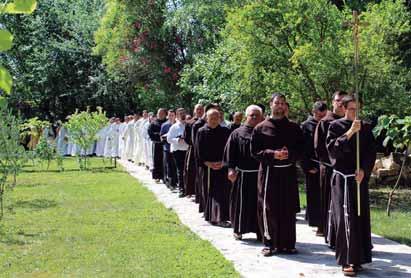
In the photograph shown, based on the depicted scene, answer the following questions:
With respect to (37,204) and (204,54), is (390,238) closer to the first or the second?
(37,204)

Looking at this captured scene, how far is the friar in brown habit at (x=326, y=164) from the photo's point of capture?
7645mm

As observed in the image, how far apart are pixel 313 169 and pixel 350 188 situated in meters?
2.59

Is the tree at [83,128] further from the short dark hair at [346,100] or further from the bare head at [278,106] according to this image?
the short dark hair at [346,100]

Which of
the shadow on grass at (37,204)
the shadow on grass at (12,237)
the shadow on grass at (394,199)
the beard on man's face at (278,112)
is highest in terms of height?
the beard on man's face at (278,112)

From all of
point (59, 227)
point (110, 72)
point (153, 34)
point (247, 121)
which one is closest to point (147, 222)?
point (59, 227)

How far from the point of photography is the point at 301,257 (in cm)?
759

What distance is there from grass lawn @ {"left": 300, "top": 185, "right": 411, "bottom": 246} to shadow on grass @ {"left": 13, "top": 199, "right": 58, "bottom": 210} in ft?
17.0

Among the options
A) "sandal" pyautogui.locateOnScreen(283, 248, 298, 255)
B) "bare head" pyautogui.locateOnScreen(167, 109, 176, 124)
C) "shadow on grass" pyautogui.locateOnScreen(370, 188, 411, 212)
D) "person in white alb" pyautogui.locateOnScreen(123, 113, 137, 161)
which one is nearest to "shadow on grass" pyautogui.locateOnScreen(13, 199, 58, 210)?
"bare head" pyautogui.locateOnScreen(167, 109, 176, 124)

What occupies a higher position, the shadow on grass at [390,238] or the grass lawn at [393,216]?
the grass lawn at [393,216]

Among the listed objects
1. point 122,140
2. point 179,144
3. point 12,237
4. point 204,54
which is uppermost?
point 204,54

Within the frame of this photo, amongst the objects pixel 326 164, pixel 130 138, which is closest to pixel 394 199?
pixel 326 164

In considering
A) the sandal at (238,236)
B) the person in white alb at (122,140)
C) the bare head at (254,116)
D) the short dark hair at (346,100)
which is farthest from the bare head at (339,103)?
the person in white alb at (122,140)

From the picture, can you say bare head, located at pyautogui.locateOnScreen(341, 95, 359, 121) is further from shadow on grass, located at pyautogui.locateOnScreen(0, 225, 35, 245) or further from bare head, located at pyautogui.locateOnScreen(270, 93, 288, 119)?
shadow on grass, located at pyautogui.locateOnScreen(0, 225, 35, 245)

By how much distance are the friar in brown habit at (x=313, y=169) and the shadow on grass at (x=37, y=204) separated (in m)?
5.64
